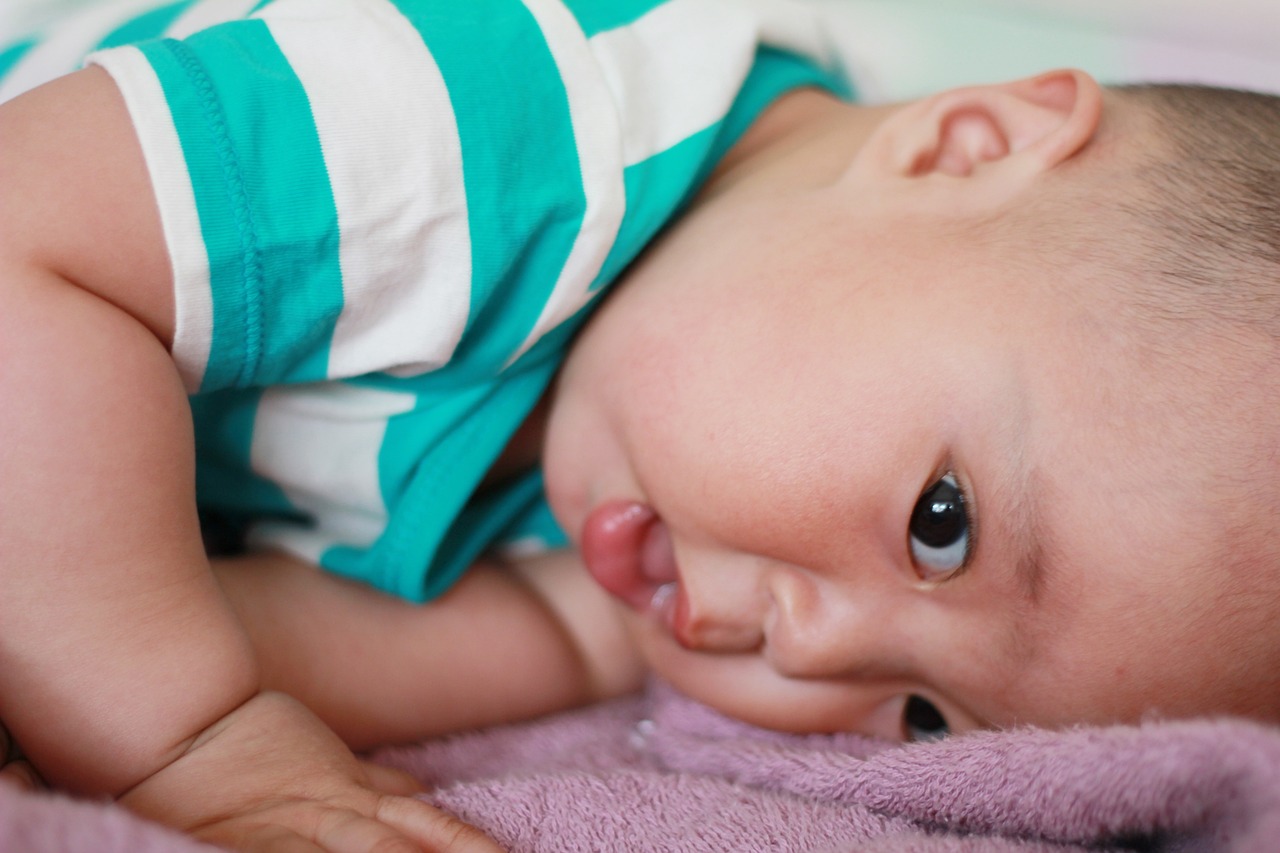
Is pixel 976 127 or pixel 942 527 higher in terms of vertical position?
pixel 976 127

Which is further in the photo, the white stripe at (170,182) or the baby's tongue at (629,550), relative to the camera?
the baby's tongue at (629,550)

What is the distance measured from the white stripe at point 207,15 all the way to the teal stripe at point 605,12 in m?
0.30

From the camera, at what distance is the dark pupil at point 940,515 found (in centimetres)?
84

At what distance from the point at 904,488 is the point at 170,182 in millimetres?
557

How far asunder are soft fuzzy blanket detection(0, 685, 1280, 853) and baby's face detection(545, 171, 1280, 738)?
3.8 inches

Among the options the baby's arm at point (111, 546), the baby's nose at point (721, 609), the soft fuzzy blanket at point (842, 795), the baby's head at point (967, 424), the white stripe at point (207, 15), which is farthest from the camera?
the white stripe at point (207, 15)

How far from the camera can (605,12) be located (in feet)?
3.24

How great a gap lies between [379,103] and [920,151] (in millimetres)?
461

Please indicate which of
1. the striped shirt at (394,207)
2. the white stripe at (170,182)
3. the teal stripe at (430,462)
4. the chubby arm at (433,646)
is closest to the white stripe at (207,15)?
the striped shirt at (394,207)

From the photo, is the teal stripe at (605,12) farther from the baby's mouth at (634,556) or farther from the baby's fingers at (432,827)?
the baby's fingers at (432,827)

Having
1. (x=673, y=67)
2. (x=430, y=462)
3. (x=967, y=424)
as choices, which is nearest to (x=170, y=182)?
(x=430, y=462)

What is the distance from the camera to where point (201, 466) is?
40.4 inches

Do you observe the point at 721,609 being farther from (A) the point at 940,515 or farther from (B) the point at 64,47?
(B) the point at 64,47

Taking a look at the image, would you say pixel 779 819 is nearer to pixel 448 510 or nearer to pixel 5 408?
pixel 448 510
